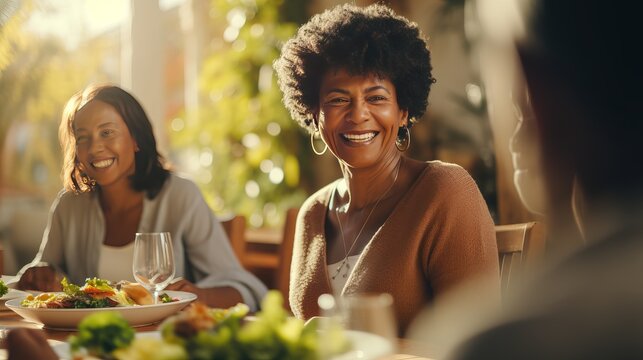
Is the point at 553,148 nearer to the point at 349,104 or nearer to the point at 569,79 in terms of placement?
the point at 569,79

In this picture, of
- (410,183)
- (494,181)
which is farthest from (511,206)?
(410,183)

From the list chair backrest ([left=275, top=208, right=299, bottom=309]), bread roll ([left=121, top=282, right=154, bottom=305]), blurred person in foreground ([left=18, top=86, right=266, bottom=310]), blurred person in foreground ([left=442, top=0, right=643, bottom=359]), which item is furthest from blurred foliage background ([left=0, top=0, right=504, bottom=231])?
blurred person in foreground ([left=442, top=0, right=643, bottom=359])

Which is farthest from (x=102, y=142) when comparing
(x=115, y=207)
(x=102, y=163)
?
A: (x=115, y=207)

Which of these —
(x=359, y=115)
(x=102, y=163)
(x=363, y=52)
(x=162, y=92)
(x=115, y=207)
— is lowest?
(x=115, y=207)

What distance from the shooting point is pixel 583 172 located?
599 mm

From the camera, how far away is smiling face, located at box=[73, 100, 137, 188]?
7.95 ft

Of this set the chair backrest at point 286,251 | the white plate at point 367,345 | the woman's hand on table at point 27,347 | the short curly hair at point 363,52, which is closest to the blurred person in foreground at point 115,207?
the chair backrest at point 286,251

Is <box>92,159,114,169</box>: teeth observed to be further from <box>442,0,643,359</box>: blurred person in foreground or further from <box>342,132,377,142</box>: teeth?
<box>442,0,643,359</box>: blurred person in foreground

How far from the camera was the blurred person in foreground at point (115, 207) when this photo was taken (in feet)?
7.73

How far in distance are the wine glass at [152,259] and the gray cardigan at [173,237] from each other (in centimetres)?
58

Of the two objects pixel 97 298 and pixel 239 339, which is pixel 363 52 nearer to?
pixel 97 298

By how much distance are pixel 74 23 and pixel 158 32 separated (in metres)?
0.49

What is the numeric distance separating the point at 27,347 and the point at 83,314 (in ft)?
2.02

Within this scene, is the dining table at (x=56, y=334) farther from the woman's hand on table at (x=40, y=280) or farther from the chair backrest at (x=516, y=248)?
the chair backrest at (x=516, y=248)
